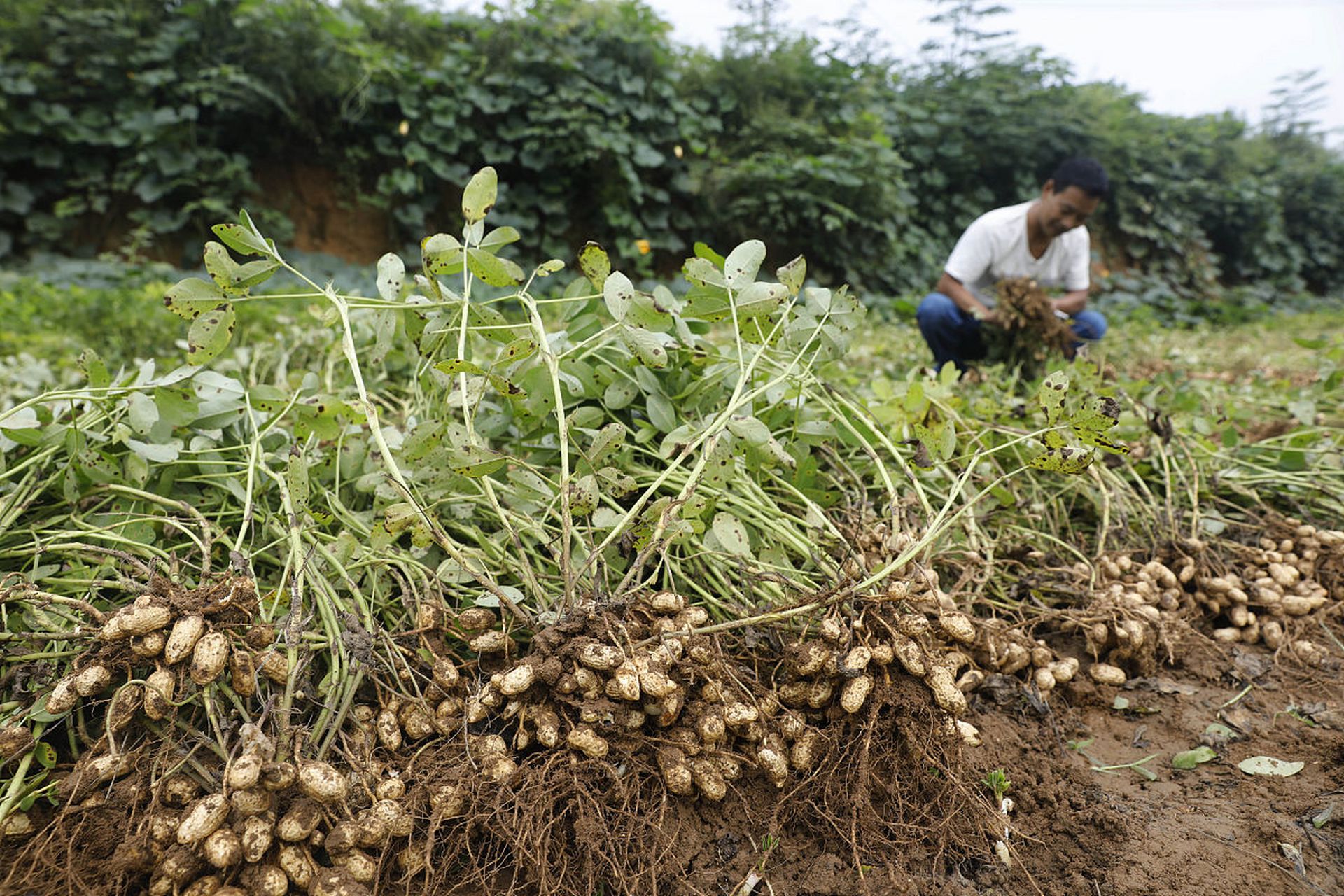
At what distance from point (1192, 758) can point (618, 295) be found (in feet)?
4.36

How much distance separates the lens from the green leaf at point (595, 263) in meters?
1.44

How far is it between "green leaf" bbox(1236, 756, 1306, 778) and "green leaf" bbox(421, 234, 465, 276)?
1.65 meters

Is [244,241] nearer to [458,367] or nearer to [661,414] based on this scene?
[458,367]

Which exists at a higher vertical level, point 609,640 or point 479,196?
point 479,196

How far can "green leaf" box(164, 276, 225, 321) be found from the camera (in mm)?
1297

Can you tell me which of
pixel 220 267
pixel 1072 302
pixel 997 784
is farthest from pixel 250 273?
pixel 1072 302

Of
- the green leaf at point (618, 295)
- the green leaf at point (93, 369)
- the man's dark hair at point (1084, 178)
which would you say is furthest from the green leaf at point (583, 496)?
the man's dark hair at point (1084, 178)

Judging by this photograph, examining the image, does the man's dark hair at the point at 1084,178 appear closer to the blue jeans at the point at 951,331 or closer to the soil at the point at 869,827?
the blue jeans at the point at 951,331

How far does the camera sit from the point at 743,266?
1.46m

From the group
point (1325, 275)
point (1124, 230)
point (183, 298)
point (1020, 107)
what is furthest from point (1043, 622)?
point (1325, 275)

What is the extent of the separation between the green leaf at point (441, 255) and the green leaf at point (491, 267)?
19 millimetres

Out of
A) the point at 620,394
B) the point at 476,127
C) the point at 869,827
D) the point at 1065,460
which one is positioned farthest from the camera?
the point at 476,127

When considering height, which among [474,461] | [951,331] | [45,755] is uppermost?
[474,461]

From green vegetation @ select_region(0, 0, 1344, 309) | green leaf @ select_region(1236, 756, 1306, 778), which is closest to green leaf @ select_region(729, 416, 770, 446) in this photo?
green leaf @ select_region(1236, 756, 1306, 778)
